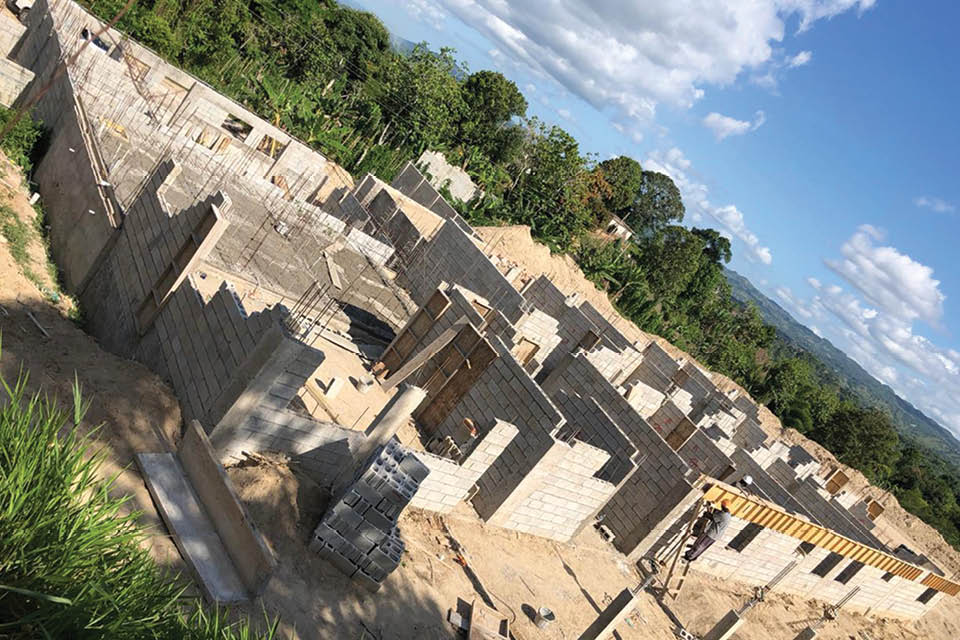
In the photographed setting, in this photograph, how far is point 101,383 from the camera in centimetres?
747

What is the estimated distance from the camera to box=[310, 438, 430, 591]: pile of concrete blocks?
7684 mm

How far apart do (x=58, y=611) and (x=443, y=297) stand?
33.8 ft

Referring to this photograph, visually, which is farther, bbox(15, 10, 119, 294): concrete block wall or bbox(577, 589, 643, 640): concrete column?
bbox(15, 10, 119, 294): concrete block wall

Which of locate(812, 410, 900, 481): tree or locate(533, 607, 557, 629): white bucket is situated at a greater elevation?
locate(812, 410, 900, 481): tree

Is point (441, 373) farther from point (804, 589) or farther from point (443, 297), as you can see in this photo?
point (804, 589)

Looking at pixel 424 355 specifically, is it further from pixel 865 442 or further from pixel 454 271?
pixel 865 442

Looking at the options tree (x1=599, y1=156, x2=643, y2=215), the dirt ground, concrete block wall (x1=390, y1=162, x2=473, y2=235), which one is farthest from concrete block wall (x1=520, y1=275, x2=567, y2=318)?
tree (x1=599, y1=156, x2=643, y2=215)

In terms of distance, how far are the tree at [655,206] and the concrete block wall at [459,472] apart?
5354 cm

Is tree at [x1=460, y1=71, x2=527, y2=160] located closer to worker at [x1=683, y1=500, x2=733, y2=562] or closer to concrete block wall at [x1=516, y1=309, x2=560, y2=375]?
concrete block wall at [x1=516, y1=309, x2=560, y2=375]

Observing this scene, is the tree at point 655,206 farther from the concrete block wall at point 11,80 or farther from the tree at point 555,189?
the concrete block wall at point 11,80

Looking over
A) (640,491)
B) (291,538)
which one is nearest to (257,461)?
(291,538)

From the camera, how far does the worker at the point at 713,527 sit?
12.4 m

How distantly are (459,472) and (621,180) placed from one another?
165 feet

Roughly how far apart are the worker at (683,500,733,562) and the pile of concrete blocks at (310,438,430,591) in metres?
7.22
